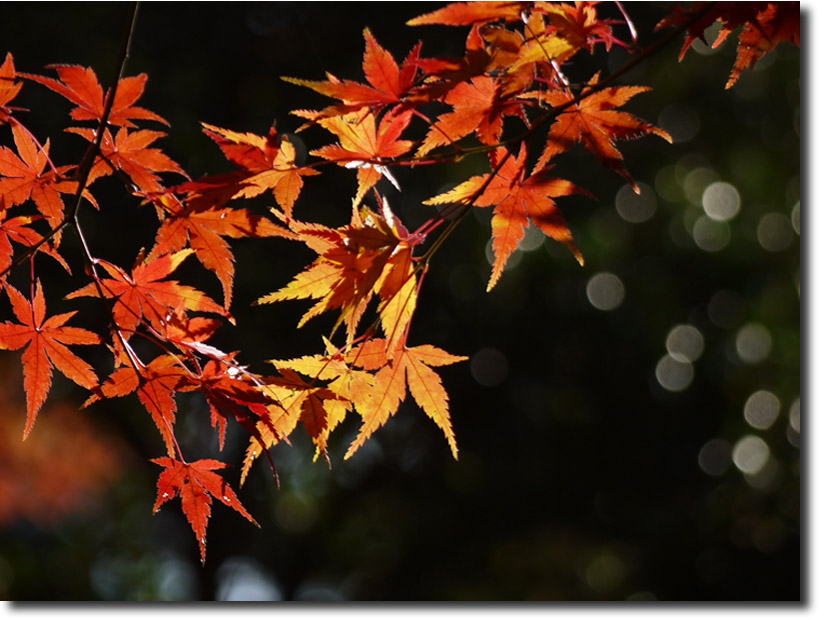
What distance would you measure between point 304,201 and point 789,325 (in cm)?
281

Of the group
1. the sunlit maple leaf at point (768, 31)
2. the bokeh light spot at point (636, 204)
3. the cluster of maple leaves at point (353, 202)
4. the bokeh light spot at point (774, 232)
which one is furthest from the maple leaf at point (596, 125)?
the bokeh light spot at point (774, 232)

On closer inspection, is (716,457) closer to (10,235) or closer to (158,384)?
(158,384)

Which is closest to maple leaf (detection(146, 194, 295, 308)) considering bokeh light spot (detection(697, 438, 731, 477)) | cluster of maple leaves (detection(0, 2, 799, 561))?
cluster of maple leaves (detection(0, 2, 799, 561))

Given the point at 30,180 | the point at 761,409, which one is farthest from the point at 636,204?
the point at 30,180

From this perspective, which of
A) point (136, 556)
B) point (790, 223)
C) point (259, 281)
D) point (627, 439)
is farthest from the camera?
point (136, 556)

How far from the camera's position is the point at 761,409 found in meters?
4.08

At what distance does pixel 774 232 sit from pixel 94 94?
4188 millimetres

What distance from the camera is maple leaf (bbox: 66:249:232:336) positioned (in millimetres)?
847

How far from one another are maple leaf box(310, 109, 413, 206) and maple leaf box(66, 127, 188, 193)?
8.6 inches

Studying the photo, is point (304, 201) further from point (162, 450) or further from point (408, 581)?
point (408, 581)

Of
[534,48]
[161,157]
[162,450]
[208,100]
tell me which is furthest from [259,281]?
[534,48]

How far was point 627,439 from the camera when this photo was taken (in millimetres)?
3949

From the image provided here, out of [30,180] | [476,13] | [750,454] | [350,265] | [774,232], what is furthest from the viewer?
[774,232]

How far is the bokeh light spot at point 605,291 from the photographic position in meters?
3.92
